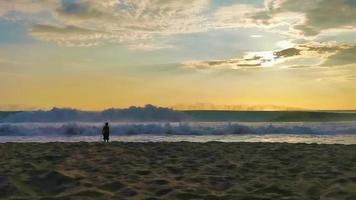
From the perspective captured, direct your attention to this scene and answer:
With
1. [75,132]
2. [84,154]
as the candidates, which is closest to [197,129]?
[75,132]

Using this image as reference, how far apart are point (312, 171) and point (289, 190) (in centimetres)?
212

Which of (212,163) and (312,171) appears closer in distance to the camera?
(312,171)

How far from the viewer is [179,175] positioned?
26.0 feet

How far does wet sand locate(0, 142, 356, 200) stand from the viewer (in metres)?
6.31

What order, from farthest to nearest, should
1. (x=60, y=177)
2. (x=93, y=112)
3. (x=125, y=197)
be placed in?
(x=93, y=112) < (x=60, y=177) < (x=125, y=197)

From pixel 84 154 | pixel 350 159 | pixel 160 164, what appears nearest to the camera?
pixel 160 164

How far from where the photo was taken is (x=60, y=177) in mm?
7145

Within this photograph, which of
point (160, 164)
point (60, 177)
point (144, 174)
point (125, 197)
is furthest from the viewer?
point (160, 164)

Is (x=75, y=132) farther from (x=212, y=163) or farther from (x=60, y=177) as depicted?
(x=60, y=177)

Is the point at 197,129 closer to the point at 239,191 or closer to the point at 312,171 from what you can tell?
the point at 312,171

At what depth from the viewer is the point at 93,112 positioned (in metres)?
50.7

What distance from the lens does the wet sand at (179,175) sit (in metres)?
6.31

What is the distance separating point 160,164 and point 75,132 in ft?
63.0

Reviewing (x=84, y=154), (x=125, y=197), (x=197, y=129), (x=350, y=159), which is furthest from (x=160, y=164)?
(x=197, y=129)
